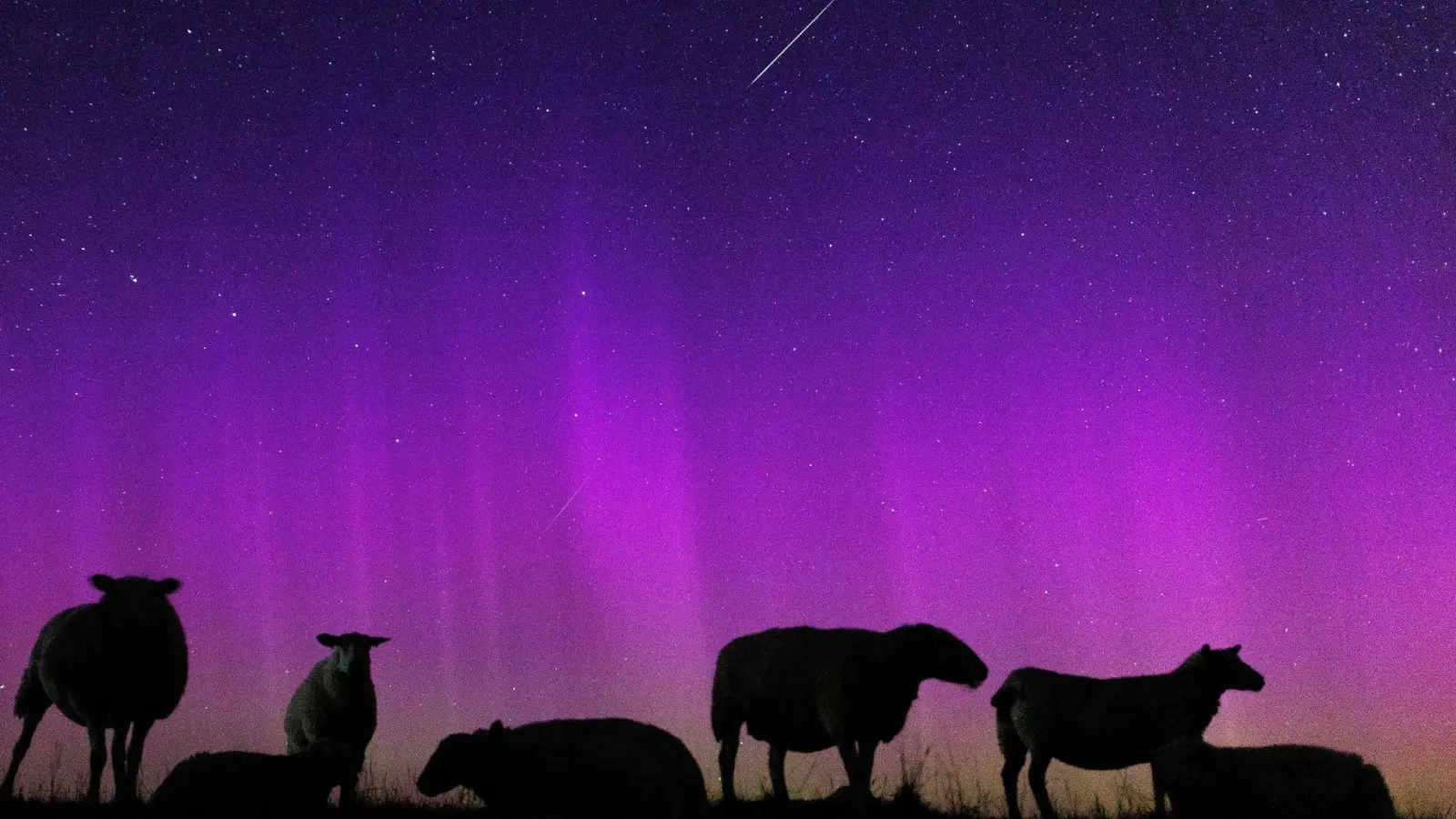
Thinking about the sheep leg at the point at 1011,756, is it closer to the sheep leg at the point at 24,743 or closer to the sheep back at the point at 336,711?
the sheep back at the point at 336,711

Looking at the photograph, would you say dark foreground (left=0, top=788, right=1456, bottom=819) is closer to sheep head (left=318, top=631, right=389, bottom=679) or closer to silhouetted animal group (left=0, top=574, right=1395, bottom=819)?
silhouetted animal group (left=0, top=574, right=1395, bottom=819)

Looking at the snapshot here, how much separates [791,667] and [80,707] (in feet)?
27.1

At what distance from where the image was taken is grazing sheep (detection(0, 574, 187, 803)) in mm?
13320

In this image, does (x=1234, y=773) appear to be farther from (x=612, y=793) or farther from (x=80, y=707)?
(x=80, y=707)

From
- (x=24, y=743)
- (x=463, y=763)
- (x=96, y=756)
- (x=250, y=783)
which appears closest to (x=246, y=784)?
(x=250, y=783)

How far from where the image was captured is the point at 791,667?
15.0m

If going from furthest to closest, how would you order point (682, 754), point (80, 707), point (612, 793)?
point (80, 707) < point (682, 754) < point (612, 793)

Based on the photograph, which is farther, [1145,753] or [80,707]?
[1145,753]

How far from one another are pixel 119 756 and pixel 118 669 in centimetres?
95

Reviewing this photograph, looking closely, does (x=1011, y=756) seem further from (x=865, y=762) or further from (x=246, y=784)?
(x=246, y=784)

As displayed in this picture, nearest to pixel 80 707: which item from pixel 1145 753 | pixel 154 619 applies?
pixel 154 619

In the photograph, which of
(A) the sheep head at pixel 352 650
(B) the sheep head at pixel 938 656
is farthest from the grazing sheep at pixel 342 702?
(B) the sheep head at pixel 938 656

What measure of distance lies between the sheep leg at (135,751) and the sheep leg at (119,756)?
0.16ft

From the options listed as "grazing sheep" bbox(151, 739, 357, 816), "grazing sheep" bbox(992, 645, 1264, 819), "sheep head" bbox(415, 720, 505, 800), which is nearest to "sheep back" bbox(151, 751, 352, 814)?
"grazing sheep" bbox(151, 739, 357, 816)
